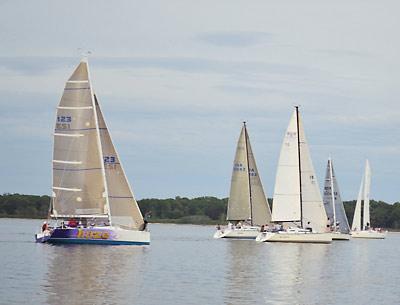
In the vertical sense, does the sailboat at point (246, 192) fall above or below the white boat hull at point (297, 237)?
above

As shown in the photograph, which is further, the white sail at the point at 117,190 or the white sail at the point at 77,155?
the white sail at the point at 117,190

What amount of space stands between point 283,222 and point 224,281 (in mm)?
32363

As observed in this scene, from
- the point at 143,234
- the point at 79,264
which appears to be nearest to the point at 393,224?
the point at 143,234

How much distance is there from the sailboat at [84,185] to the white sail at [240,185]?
81.7 feet

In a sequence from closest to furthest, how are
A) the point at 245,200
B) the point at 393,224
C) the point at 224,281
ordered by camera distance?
the point at 224,281
the point at 245,200
the point at 393,224

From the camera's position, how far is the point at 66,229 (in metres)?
57.5

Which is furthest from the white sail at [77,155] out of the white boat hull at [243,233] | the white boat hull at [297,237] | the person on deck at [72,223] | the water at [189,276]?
the white boat hull at [243,233]

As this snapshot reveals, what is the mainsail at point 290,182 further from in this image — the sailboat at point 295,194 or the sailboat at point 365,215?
the sailboat at point 365,215

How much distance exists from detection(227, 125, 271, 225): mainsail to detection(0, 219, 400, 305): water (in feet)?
67.8

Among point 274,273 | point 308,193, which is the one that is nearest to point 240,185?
point 308,193

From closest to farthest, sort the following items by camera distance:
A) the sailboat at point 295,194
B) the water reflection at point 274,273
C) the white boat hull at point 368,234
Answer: the water reflection at point 274,273, the sailboat at point 295,194, the white boat hull at point 368,234

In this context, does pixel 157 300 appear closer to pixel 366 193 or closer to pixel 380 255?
pixel 380 255

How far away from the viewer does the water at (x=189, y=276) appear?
33.6m

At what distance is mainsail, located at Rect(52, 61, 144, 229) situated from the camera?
57844 millimetres
